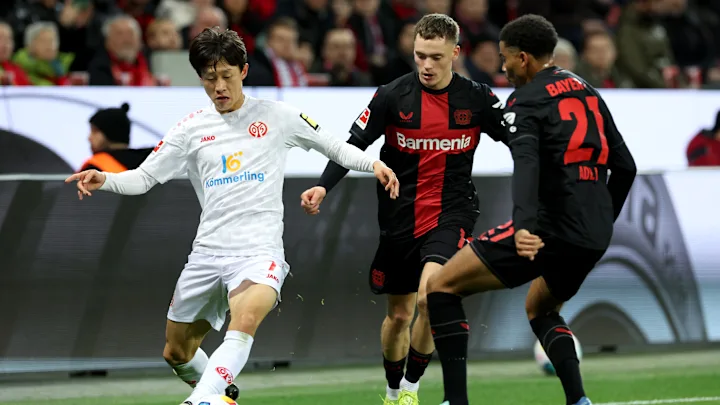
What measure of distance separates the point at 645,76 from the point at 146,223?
25.4 feet

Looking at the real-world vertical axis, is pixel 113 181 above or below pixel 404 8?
below

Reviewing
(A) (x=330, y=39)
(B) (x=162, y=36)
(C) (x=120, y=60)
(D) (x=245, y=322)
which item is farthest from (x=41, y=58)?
(D) (x=245, y=322)

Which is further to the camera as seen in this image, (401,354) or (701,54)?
(701,54)

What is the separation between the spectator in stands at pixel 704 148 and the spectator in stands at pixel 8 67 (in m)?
6.81

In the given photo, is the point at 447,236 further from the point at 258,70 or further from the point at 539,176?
the point at 258,70

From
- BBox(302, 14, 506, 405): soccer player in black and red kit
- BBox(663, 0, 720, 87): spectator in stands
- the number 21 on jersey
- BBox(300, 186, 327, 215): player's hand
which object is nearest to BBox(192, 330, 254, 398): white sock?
BBox(300, 186, 327, 215): player's hand

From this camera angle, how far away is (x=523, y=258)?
18.9ft

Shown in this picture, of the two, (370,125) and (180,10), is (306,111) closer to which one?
(180,10)

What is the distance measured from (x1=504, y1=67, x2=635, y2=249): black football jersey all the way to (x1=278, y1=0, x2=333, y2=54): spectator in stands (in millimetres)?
7633

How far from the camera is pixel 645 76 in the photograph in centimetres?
1402

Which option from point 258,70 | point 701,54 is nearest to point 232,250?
point 258,70

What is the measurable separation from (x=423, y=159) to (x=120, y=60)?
16.5ft

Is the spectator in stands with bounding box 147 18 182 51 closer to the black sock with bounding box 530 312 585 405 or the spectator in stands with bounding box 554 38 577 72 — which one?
the spectator in stands with bounding box 554 38 577 72

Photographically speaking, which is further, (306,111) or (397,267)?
(306,111)
